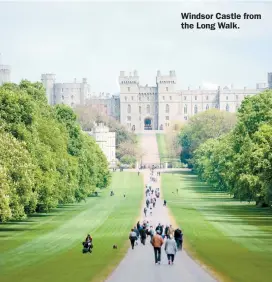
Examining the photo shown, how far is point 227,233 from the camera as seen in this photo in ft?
133

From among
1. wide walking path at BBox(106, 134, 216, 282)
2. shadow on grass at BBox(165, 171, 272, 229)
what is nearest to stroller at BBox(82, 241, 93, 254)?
wide walking path at BBox(106, 134, 216, 282)

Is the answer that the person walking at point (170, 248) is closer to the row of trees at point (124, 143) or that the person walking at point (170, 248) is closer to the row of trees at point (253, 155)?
the row of trees at point (253, 155)

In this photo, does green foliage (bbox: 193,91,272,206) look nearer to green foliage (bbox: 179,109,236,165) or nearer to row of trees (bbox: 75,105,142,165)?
green foliage (bbox: 179,109,236,165)

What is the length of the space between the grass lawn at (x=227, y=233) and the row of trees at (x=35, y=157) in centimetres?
680

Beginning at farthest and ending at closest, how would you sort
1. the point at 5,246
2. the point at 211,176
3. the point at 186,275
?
the point at 211,176 → the point at 5,246 → the point at 186,275

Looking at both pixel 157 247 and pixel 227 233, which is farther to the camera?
pixel 227 233

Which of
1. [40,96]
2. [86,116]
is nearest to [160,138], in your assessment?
[86,116]

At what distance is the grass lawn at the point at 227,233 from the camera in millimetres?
26250

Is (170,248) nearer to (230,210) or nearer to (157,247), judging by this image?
(157,247)

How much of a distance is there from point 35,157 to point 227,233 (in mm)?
12965

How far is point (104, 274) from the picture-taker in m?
24.6

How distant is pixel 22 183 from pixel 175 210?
64.3 ft

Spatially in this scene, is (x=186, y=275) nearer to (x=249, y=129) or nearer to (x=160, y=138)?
(x=249, y=129)

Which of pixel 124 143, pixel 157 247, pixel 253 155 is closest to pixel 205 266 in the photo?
pixel 157 247
